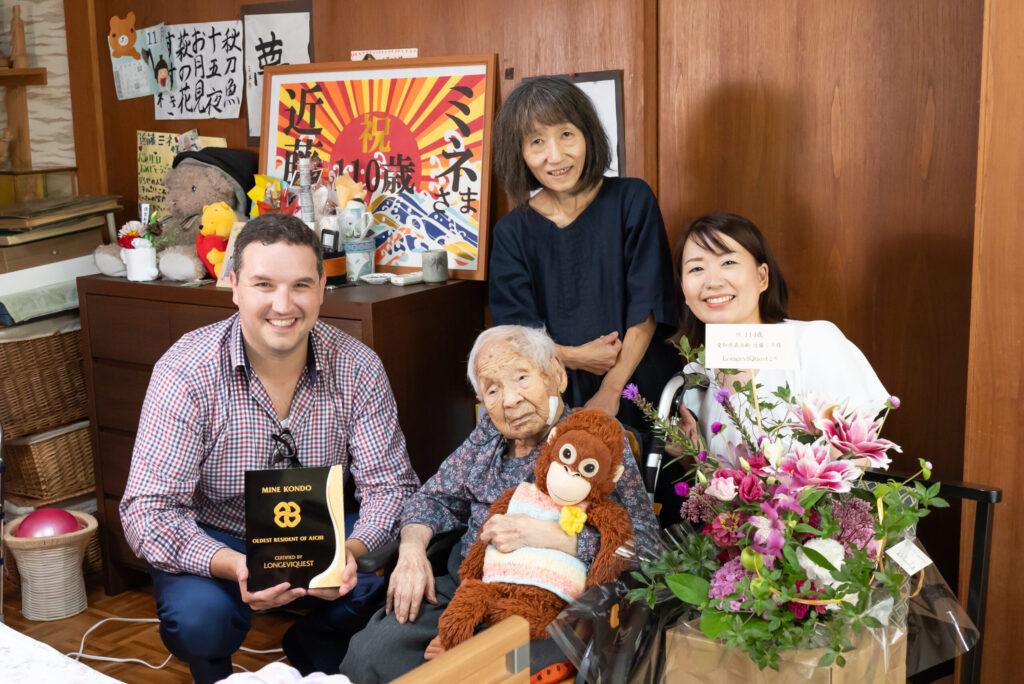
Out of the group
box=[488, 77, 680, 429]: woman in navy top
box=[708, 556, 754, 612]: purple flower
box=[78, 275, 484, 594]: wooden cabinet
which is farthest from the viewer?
box=[78, 275, 484, 594]: wooden cabinet

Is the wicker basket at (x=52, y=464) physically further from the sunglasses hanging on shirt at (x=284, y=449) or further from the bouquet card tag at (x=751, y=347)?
the bouquet card tag at (x=751, y=347)

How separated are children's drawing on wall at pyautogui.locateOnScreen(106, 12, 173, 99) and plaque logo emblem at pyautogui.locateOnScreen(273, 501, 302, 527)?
7.53 ft

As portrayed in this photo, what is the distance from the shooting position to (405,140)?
10.4ft

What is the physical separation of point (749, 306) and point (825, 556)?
0.79 meters

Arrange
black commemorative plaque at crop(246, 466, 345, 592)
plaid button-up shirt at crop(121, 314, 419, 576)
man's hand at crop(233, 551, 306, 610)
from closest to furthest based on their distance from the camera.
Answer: black commemorative plaque at crop(246, 466, 345, 592)
man's hand at crop(233, 551, 306, 610)
plaid button-up shirt at crop(121, 314, 419, 576)

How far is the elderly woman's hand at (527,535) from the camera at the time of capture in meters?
1.94

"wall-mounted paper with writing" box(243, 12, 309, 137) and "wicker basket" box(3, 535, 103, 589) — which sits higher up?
"wall-mounted paper with writing" box(243, 12, 309, 137)

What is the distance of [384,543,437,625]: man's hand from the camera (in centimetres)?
206

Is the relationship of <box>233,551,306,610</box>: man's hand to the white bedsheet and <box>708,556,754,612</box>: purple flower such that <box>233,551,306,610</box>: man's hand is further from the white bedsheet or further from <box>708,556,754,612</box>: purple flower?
<box>708,556,754,612</box>: purple flower

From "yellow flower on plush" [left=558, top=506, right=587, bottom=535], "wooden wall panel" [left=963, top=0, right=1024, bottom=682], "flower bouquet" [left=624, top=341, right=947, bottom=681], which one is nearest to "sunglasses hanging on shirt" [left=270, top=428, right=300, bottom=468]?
"yellow flower on plush" [left=558, top=506, right=587, bottom=535]

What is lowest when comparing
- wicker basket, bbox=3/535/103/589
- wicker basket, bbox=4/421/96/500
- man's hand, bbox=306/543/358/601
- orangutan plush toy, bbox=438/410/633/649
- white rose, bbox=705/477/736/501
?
wicker basket, bbox=3/535/103/589

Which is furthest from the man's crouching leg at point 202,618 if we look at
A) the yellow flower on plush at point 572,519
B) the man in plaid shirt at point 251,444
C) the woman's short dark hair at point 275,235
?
the yellow flower on plush at point 572,519

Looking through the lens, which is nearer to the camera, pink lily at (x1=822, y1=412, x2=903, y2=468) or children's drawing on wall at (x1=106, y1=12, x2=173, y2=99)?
pink lily at (x1=822, y1=412, x2=903, y2=468)

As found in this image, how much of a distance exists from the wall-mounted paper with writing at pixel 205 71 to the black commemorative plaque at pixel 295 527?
80.5 inches
